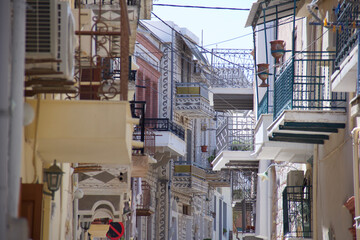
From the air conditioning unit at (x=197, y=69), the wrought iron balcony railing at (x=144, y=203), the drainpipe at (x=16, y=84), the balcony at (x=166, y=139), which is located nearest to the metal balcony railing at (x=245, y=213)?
the air conditioning unit at (x=197, y=69)

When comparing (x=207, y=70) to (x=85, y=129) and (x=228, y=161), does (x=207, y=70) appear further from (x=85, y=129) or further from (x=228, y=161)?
(x=85, y=129)

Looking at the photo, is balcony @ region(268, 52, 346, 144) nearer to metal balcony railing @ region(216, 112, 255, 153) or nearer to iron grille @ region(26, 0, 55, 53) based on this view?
iron grille @ region(26, 0, 55, 53)

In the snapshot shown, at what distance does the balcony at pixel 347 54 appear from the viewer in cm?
992

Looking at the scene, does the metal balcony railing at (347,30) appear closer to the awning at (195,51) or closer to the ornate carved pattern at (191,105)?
the ornate carved pattern at (191,105)

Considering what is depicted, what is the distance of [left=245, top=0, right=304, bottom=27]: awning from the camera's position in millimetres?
15766

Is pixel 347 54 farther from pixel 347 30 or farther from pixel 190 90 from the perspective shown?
pixel 190 90

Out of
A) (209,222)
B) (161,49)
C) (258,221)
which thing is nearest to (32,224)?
(258,221)

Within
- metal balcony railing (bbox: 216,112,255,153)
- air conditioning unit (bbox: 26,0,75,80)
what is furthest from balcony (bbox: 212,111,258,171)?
air conditioning unit (bbox: 26,0,75,80)

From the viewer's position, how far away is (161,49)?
33625 mm

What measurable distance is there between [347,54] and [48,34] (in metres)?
4.36

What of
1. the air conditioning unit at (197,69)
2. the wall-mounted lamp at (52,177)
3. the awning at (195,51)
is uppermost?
the awning at (195,51)

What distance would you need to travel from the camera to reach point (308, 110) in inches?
523

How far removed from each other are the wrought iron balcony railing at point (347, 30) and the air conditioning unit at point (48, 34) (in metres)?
3.84

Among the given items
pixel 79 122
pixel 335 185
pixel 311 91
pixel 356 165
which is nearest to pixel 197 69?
pixel 335 185
